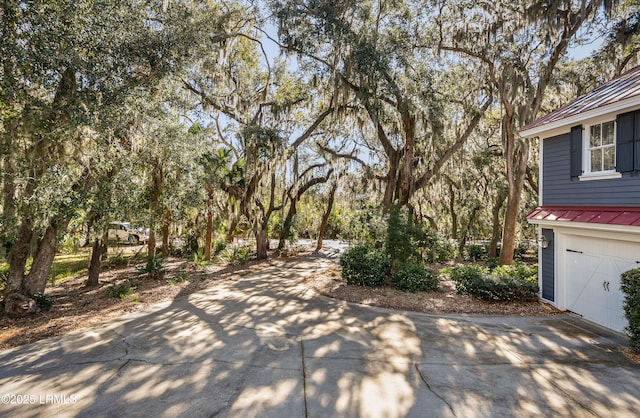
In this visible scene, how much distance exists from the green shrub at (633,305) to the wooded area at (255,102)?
656cm

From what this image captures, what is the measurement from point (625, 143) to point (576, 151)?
986 mm

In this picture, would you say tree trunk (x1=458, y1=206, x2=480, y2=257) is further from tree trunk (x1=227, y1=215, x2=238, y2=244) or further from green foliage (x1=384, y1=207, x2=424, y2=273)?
tree trunk (x1=227, y1=215, x2=238, y2=244)

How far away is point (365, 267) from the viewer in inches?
355

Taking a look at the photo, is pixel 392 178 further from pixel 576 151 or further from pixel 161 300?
pixel 161 300

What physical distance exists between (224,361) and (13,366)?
2.92 m

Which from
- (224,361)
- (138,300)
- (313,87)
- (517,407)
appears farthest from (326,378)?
(313,87)

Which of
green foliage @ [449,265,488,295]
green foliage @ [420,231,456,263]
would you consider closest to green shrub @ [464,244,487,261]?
green foliage @ [420,231,456,263]

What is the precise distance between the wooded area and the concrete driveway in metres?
3.07

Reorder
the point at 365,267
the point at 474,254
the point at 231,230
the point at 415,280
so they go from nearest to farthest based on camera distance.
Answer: the point at 415,280, the point at 365,267, the point at 474,254, the point at 231,230

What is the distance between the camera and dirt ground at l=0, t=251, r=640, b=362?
601 centimetres

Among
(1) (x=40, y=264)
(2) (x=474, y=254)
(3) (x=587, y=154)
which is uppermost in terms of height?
(3) (x=587, y=154)

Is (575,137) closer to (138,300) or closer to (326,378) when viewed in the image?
(326,378)

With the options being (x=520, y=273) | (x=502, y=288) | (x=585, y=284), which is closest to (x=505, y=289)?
(x=502, y=288)

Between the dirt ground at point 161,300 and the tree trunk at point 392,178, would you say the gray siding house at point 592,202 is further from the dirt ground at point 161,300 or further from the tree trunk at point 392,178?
the tree trunk at point 392,178
